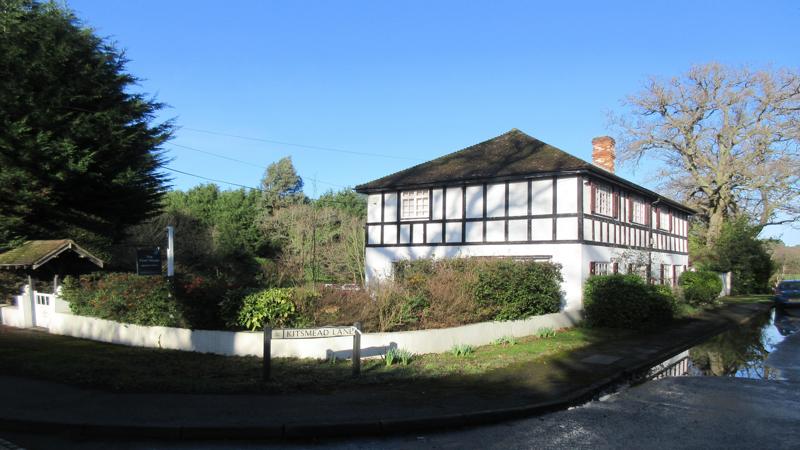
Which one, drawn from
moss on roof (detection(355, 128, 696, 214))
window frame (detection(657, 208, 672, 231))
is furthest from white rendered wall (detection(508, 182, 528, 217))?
window frame (detection(657, 208, 672, 231))

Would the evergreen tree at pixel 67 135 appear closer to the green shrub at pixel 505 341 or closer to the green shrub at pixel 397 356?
the green shrub at pixel 397 356

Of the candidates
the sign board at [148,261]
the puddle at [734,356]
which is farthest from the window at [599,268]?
the sign board at [148,261]

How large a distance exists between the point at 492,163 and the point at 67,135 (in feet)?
52.8

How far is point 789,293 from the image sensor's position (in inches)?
1190

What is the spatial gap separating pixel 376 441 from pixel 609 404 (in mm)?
4031

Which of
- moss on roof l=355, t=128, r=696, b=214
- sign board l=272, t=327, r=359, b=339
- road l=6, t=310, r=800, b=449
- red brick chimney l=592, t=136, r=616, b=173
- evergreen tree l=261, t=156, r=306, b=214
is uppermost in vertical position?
evergreen tree l=261, t=156, r=306, b=214

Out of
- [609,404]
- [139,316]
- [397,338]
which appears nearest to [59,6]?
[139,316]

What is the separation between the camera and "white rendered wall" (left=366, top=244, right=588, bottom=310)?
805 inches

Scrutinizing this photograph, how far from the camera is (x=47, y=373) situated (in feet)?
33.6

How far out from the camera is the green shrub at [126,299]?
13477 mm

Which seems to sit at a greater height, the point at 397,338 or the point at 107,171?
the point at 107,171

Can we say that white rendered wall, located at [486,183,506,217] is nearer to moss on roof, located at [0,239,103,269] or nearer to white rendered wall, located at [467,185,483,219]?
white rendered wall, located at [467,185,483,219]

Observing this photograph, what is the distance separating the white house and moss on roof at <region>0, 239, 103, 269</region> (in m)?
9.87

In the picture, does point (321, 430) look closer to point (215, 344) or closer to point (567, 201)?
point (215, 344)
